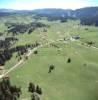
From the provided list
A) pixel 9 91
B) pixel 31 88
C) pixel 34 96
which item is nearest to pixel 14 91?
pixel 9 91

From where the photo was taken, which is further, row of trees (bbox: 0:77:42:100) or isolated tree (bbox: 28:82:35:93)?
isolated tree (bbox: 28:82:35:93)

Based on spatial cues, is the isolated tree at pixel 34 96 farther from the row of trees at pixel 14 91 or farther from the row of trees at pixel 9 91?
the row of trees at pixel 9 91

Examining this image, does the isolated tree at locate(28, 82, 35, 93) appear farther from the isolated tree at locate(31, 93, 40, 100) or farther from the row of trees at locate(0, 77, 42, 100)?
the isolated tree at locate(31, 93, 40, 100)

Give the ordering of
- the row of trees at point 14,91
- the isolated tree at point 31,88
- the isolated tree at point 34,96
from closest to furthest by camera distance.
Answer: the row of trees at point 14,91 < the isolated tree at point 34,96 < the isolated tree at point 31,88

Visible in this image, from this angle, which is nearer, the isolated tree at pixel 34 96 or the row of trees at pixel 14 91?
the row of trees at pixel 14 91

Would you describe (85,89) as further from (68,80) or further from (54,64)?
(54,64)

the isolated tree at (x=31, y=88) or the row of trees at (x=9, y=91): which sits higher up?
the row of trees at (x=9, y=91)

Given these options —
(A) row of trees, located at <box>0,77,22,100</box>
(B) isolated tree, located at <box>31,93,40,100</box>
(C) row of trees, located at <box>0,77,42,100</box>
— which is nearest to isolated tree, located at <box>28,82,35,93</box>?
(C) row of trees, located at <box>0,77,42,100</box>

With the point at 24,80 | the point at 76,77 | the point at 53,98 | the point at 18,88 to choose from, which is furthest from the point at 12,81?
the point at 76,77

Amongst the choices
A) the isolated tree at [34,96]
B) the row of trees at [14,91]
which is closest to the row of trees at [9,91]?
the row of trees at [14,91]

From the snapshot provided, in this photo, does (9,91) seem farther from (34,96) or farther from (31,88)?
(34,96)

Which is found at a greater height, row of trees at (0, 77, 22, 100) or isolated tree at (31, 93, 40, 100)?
row of trees at (0, 77, 22, 100)
